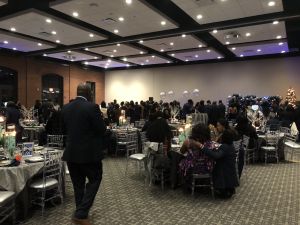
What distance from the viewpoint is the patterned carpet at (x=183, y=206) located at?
12.5 ft

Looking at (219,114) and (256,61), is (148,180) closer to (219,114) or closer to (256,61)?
(219,114)

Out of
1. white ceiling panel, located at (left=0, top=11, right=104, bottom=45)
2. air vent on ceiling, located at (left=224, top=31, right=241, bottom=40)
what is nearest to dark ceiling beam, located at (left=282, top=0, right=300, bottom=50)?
air vent on ceiling, located at (left=224, top=31, right=241, bottom=40)

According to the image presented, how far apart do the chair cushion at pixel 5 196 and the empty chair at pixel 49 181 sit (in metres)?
0.49

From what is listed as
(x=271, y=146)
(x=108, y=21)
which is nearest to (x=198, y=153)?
(x=271, y=146)

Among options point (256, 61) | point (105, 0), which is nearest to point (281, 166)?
point (105, 0)

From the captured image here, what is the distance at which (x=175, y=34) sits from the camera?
34.6 feet

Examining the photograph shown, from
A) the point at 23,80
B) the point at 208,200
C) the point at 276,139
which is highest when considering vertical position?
the point at 23,80

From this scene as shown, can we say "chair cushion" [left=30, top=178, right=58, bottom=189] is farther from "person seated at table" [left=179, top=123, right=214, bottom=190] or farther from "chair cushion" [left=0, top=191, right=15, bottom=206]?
"person seated at table" [left=179, top=123, right=214, bottom=190]

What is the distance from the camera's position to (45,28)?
10.2m

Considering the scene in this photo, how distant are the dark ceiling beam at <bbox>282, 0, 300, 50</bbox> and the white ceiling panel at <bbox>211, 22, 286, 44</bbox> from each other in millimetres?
186

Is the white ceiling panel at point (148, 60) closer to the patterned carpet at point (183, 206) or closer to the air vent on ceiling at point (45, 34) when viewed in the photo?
the air vent on ceiling at point (45, 34)

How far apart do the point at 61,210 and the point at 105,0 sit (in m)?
5.17

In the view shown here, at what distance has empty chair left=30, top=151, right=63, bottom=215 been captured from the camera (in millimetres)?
3844

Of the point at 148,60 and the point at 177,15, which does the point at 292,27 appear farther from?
the point at 148,60
